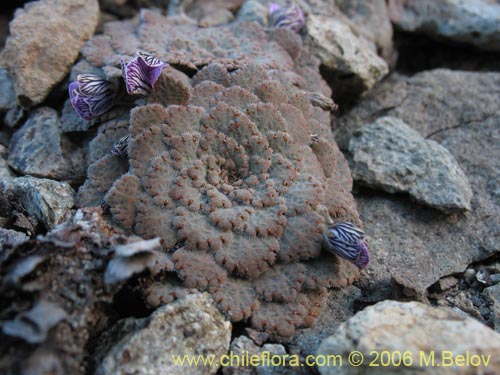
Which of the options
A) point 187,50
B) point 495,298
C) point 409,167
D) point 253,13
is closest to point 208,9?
point 253,13

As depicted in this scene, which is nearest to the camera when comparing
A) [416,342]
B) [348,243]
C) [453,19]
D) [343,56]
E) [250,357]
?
[416,342]

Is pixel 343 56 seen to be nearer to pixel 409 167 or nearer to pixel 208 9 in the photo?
pixel 409 167

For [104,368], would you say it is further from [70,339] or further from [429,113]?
[429,113]

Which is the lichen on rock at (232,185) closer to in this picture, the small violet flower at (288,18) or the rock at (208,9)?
the small violet flower at (288,18)

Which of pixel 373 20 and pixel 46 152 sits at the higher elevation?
pixel 373 20

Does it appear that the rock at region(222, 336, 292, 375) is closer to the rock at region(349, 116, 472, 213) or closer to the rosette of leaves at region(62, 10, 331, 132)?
the rock at region(349, 116, 472, 213)

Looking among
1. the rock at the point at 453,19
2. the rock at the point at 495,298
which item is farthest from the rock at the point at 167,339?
the rock at the point at 453,19
